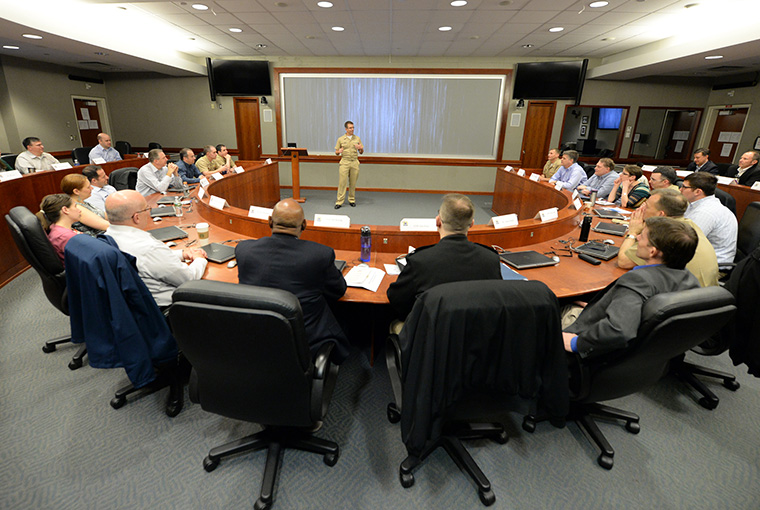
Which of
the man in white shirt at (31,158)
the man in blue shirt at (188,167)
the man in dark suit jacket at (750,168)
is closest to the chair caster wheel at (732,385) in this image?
the man in dark suit jacket at (750,168)

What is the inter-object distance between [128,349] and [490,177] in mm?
7823

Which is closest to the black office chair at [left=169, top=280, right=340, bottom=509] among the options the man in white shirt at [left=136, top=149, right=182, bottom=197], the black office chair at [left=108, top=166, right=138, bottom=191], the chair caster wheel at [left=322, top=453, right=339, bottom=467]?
the chair caster wheel at [left=322, top=453, right=339, bottom=467]

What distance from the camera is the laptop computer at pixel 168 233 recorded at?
2.73m

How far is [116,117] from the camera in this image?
8781mm

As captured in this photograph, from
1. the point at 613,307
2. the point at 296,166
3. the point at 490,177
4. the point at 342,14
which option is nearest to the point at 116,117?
the point at 296,166

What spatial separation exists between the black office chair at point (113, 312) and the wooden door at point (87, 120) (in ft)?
28.7

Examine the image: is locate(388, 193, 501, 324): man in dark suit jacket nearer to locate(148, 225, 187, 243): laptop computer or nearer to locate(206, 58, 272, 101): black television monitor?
locate(148, 225, 187, 243): laptop computer

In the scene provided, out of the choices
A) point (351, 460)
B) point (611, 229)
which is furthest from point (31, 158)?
point (611, 229)

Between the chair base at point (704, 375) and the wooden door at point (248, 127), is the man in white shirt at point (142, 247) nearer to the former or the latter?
the chair base at point (704, 375)

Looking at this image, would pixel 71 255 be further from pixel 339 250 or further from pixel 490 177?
pixel 490 177

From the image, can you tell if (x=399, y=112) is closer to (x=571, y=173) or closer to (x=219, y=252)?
(x=571, y=173)

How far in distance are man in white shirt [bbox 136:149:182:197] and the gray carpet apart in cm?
268

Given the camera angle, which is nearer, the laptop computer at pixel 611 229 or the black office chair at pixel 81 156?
the laptop computer at pixel 611 229

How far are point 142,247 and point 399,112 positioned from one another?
7.05 meters
